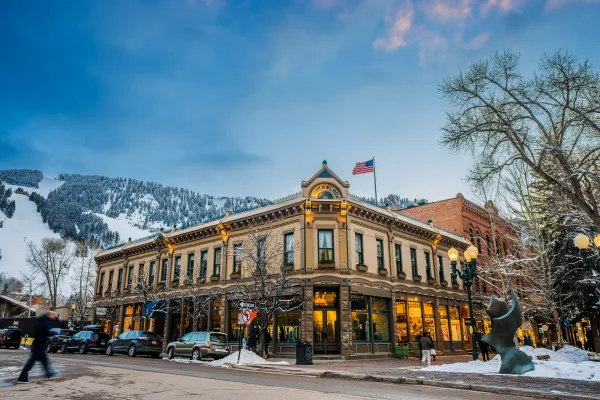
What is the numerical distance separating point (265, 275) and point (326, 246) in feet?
13.7

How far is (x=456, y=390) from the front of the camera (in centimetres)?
1091

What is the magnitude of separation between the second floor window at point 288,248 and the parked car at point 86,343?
12.7 meters

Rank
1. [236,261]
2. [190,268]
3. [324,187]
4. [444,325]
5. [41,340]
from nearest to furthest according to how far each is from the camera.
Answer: [41,340]
[324,187]
[236,261]
[444,325]
[190,268]

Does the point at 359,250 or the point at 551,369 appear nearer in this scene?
the point at 551,369

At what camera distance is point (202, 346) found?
888 inches

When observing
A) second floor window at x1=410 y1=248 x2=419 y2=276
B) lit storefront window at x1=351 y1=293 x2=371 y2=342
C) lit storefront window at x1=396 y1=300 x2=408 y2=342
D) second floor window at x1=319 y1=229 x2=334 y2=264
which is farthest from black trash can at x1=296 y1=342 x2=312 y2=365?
second floor window at x1=410 y1=248 x2=419 y2=276

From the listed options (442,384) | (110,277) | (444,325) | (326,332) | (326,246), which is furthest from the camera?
(110,277)

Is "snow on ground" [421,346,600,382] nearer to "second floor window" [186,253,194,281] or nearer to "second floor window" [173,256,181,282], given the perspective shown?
"second floor window" [186,253,194,281]

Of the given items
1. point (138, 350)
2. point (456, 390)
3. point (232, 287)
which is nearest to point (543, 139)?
point (456, 390)

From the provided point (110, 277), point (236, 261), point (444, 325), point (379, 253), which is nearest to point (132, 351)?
point (236, 261)

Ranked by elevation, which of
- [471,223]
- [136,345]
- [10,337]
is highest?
[471,223]

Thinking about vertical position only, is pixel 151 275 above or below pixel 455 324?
above

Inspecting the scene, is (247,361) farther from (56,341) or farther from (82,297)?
(82,297)

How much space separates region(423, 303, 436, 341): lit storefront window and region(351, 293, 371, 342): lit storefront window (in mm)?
6684
